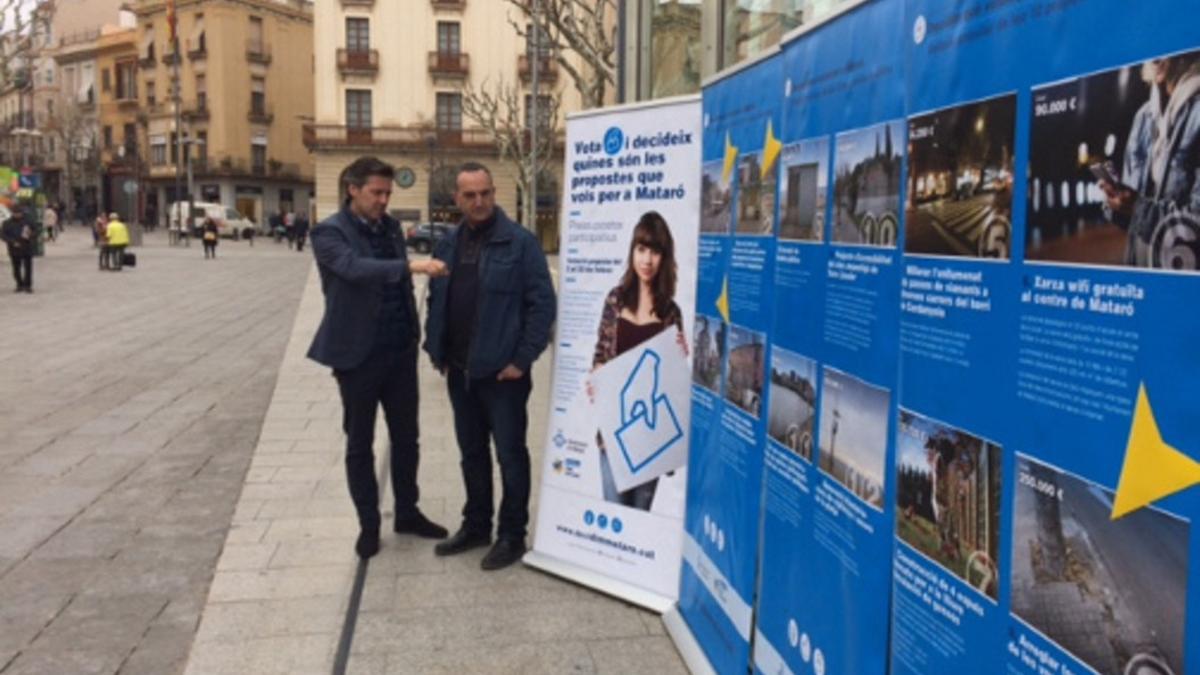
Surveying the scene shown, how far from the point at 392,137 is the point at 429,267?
49026mm

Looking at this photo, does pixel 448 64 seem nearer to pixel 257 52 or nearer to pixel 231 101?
pixel 231 101

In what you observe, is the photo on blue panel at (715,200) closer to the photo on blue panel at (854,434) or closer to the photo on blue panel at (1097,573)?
the photo on blue panel at (854,434)

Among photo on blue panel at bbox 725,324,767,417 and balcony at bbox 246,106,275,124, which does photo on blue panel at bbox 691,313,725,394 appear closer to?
photo on blue panel at bbox 725,324,767,417

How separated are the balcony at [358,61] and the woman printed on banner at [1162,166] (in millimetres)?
52800

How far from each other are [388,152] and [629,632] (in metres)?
49.1

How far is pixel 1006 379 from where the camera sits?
1.69 metres

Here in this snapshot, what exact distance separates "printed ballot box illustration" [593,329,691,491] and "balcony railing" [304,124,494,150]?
1857 inches

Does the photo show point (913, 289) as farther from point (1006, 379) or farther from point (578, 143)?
point (578, 143)

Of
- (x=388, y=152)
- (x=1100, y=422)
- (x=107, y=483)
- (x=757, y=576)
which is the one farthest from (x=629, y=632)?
(x=388, y=152)

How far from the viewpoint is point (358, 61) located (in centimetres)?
5078

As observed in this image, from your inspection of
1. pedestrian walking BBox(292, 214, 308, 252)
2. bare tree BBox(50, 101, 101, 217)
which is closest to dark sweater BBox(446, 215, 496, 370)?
pedestrian walking BBox(292, 214, 308, 252)

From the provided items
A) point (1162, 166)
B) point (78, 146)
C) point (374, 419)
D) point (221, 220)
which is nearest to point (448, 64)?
point (221, 220)

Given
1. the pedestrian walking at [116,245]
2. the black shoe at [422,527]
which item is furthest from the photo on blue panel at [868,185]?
the pedestrian walking at [116,245]

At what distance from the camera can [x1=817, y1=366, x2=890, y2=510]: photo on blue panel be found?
84.7 inches
